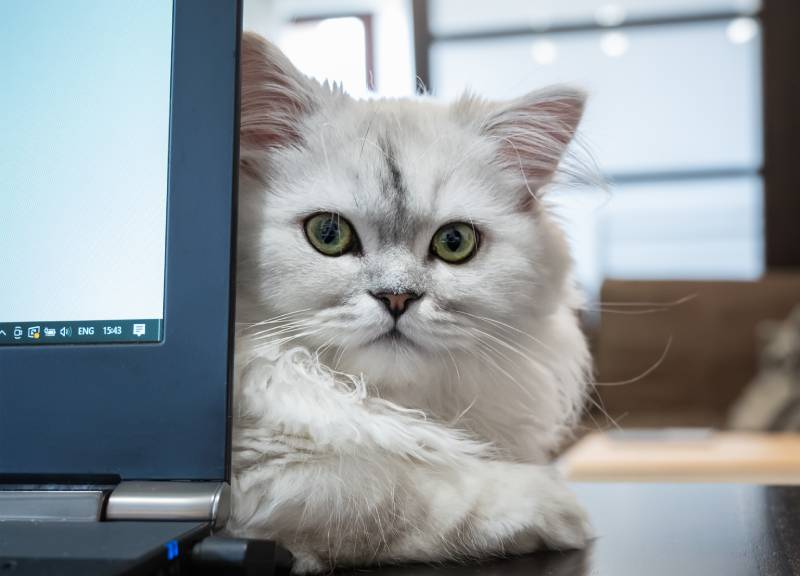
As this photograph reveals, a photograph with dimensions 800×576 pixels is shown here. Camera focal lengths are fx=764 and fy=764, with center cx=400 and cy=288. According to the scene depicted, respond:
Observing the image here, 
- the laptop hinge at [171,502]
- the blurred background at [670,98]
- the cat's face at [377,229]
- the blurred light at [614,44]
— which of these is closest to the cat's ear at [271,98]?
the cat's face at [377,229]

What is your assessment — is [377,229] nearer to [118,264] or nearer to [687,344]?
[118,264]

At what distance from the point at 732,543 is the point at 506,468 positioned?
0.19 metres

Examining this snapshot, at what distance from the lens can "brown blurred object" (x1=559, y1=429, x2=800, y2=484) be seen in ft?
5.08

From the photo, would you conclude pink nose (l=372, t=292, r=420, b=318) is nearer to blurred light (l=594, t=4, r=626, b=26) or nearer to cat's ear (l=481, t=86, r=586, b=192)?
cat's ear (l=481, t=86, r=586, b=192)

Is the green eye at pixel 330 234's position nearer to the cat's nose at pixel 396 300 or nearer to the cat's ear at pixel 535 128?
the cat's nose at pixel 396 300

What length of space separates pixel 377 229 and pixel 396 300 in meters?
0.06

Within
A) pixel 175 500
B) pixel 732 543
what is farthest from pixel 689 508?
pixel 175 500

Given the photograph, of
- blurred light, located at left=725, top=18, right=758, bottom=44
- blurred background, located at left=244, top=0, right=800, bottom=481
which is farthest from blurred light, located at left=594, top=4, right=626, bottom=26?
blurred light, located at left=725, top=18, right=758, bottom=44

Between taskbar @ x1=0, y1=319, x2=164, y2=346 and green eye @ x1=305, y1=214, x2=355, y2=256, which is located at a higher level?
green eye @ x1=305, y1=214, x2=355, y2=256

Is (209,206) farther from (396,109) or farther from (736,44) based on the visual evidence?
(736,44)

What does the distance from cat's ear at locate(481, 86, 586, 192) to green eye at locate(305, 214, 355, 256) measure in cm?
18

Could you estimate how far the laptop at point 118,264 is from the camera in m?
0.51

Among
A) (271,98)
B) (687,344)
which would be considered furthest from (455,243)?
(687,344)

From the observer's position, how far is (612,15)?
12.1 ft
